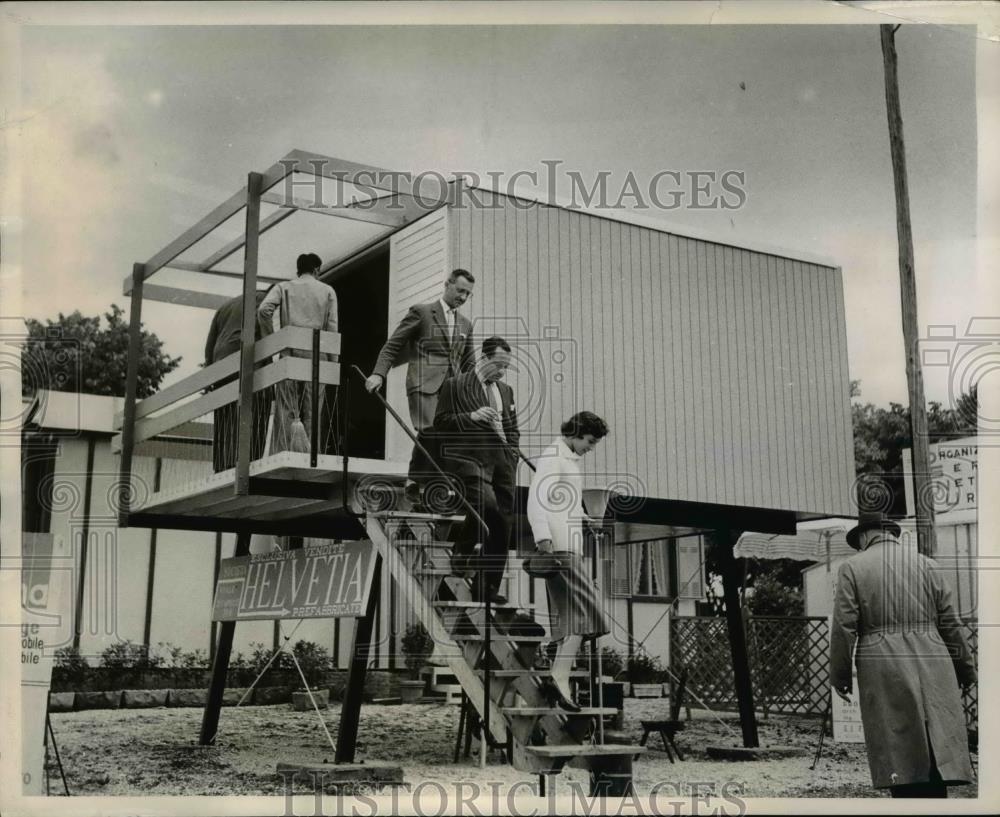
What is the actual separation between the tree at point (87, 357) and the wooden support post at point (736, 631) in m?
3.69

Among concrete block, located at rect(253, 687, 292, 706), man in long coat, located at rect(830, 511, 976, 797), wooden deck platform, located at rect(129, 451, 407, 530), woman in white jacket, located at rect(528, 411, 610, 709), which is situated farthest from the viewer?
concrete block, located at rect(253, 687, 292, 706)

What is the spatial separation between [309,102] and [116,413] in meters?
2.42

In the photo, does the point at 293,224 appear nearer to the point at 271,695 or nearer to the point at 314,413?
the point at 314,413

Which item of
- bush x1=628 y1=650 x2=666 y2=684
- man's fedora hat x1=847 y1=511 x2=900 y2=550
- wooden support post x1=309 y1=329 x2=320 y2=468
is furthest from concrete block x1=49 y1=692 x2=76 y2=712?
man's fedora hat x1=847 y1=511 x2=900 y2=550

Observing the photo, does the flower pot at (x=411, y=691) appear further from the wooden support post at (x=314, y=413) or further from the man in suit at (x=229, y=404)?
the wooden support post at (x=314, y=413)

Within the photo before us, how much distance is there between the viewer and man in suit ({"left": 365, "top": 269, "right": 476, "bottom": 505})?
6.95m

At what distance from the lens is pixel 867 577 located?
6.36 metres

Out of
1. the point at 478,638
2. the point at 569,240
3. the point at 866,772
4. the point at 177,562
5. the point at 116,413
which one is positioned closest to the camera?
the point at 478,638

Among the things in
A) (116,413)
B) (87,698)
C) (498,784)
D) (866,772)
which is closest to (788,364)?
(866,772)

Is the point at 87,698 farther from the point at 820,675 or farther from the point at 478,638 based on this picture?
the point at 820,675

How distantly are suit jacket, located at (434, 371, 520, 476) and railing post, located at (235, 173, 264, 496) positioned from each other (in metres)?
1.04

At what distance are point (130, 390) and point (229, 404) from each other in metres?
0.92

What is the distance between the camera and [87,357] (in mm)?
7145

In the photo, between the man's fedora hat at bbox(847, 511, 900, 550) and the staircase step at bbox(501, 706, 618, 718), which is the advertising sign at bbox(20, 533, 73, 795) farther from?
the man's fedora hat at bbox(847, 511, 900, 550)
